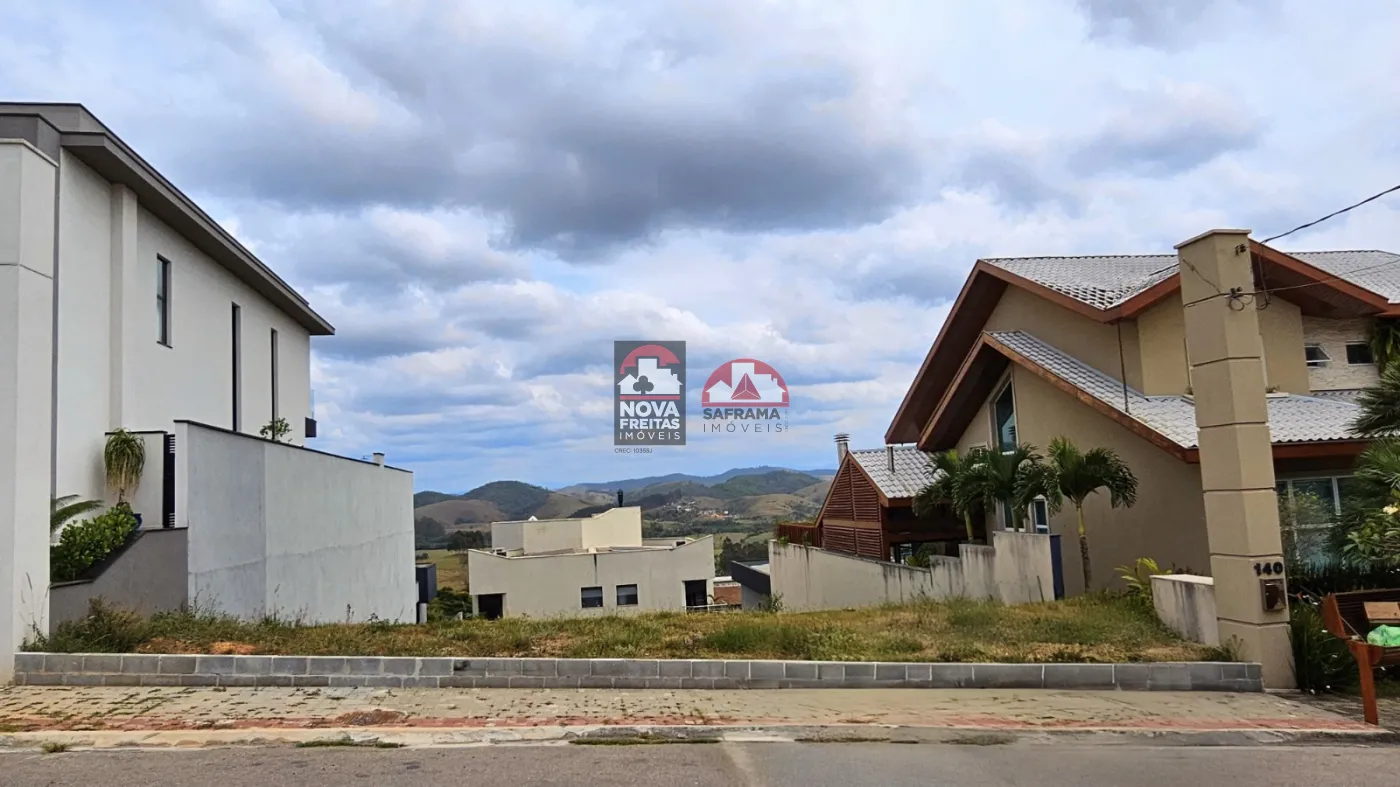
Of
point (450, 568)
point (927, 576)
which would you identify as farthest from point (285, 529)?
point (450, 568)

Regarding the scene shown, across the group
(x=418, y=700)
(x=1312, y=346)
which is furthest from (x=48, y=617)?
(x=1312, y=346)

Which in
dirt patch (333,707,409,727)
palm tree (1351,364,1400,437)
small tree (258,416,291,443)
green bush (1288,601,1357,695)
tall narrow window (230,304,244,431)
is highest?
tall narrow window (230,304,244,431)

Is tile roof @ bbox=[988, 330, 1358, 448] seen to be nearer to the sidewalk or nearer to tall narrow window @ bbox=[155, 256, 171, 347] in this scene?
the sidewalk

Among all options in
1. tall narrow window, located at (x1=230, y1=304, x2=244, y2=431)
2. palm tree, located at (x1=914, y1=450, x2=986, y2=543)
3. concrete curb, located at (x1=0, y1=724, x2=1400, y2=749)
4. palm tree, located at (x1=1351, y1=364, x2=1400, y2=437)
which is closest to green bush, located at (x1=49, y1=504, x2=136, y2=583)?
concrete curb, located at (x1=0, y1=724, x2=1400, y2=749)

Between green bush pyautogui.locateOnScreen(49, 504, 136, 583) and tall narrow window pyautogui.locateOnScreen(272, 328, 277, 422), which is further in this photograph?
tall narrow window pyautogui.locateOnScreen(272, 328, 277, 422)

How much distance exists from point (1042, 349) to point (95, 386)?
54.8 feet

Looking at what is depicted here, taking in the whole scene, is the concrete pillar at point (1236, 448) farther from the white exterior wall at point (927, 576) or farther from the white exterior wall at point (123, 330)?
the white exterior wall at point (123, 330)

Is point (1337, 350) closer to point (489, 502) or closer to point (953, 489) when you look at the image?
point (953, 489)

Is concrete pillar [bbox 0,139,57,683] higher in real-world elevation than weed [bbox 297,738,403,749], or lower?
higher

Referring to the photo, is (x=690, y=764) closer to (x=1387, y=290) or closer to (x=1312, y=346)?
(x=1312, y=346)

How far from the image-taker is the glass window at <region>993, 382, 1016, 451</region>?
21.1 m

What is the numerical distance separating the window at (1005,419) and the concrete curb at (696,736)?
1279cm

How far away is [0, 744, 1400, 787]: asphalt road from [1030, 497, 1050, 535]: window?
1158 cm

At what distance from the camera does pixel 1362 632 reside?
10344 millimetres
